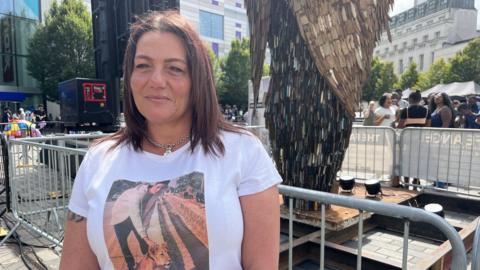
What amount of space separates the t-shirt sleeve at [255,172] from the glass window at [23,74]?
91.3ft

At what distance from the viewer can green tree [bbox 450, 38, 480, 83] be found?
94.0ft

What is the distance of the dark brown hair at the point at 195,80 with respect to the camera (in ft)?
3.77

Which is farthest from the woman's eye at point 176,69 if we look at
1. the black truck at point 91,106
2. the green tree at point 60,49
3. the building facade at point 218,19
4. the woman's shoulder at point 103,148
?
the building facade at point 218,19

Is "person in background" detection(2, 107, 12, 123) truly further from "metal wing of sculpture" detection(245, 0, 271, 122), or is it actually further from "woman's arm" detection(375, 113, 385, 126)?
"metal wing of sculpture" detection(245, 0, 271, 122)

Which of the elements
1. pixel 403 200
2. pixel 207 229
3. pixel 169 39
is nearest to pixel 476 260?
pixel 207 229

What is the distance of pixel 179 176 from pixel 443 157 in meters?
4.59

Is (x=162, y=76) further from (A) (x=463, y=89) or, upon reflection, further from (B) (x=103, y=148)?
(A) (x=463, y=89)

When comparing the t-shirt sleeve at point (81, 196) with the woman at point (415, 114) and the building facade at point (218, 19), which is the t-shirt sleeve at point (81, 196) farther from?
the building facade at point (218, 19)

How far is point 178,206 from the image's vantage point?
1.06m

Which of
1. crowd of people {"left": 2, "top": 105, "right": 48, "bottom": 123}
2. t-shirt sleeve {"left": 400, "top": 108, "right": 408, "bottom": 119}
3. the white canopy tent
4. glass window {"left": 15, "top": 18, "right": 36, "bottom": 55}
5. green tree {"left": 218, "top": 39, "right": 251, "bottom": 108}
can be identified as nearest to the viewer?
t-shirt sleeve {"left": 400, "top": 108, "right": 408, "bottom": 119}

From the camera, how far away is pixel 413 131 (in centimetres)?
487

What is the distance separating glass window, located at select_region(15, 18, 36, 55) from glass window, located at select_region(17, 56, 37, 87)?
1.76 feet

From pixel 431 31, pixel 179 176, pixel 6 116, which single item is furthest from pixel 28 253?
pixel 431 31

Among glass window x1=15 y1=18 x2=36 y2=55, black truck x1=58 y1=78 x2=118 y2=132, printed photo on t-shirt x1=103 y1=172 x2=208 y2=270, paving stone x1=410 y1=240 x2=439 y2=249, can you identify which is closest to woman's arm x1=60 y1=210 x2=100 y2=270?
printed photo on t-shirt x1=103 y1=172 x2=208 y2=270
